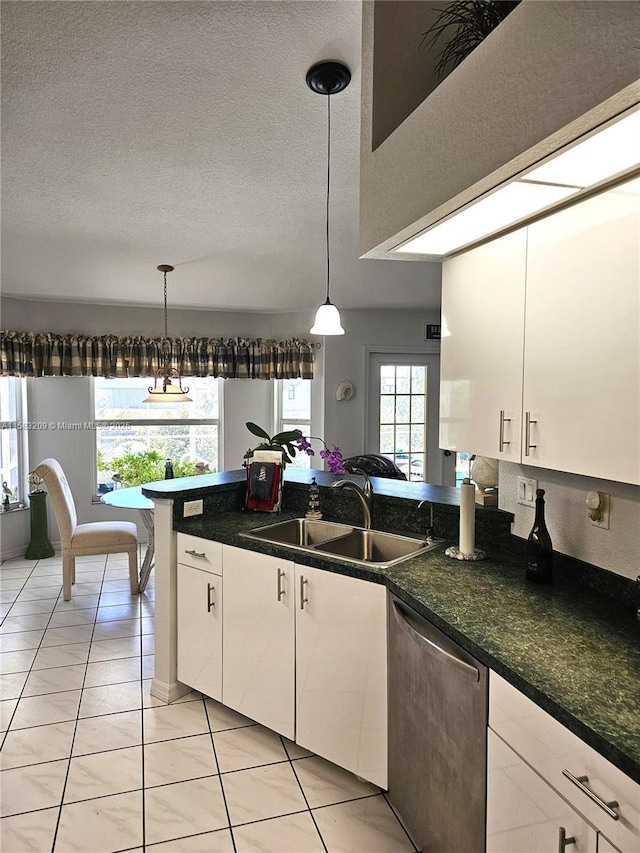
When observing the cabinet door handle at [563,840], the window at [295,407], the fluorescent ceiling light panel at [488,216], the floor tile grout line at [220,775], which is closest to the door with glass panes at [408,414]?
the window at [295,407]

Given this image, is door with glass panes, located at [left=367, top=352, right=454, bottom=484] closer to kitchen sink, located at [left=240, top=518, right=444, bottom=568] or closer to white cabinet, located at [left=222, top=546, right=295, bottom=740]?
kitchen sink, located at [left=240, top=518, right=444, bottom=568]

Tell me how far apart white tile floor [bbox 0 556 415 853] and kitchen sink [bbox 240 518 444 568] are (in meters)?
0.84

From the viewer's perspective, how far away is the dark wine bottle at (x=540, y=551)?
1.86m

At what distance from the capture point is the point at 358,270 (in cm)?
445

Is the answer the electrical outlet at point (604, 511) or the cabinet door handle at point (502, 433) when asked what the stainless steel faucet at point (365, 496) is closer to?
the cabinet door handle at point (502, 433)

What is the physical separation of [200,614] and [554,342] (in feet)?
6.35

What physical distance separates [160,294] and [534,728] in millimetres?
4855

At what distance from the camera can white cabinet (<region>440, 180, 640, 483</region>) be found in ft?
4.55

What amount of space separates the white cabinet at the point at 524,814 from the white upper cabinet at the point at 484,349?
0.83 meters

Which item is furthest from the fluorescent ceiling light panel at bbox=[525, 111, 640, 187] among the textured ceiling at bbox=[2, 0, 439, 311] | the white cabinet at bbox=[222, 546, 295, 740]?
the white cabinet at bbox=[222, 546, 295, 740]

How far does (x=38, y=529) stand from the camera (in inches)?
208

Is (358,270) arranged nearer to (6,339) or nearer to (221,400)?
(221,400)

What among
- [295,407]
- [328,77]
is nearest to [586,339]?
[328,77]

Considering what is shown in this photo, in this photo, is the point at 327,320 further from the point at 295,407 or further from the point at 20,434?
the point at 20,434
